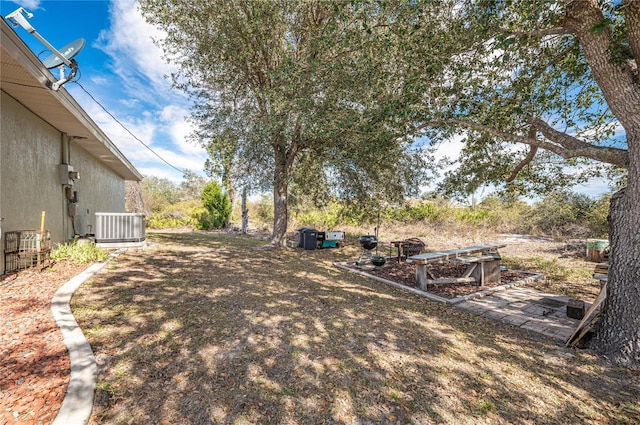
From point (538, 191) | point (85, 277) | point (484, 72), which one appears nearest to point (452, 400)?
point (484, 72)

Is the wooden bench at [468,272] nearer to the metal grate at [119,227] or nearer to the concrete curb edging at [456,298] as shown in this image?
the concrete curb edging at [456,298]

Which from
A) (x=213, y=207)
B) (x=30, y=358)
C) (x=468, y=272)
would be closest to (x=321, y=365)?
(x=30, y=358)

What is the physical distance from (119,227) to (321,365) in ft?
29.2

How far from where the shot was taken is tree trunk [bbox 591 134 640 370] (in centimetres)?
317

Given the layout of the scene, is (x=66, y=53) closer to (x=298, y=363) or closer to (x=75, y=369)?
(x=75, y=369)

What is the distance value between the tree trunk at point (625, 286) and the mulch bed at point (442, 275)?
238 cm

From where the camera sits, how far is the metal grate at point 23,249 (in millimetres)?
5227

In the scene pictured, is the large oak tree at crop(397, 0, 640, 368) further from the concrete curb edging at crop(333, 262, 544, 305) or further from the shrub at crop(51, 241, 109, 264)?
the shrub at crop(51, 241, 109, 264)

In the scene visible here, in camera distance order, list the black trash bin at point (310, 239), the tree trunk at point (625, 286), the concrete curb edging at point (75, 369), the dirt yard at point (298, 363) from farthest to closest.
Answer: the black trash bin at point (310, 239), the tree trunk at point (625, 286), the dirt yard at point (298, 363), the concrete curb edging at point (75, 369)

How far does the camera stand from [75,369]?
243 centimetres

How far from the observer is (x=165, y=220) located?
2100 cm

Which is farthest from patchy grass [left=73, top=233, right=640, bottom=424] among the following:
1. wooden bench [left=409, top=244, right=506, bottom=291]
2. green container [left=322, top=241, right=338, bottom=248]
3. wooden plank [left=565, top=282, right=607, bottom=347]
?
green container [left=322, top=241, right=338, bottom=248]

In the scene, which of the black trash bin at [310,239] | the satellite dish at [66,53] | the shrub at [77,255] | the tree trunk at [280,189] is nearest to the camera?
the satellite dish at [66,53]

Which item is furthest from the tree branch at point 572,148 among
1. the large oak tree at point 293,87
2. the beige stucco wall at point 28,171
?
the beige stucco wall at point 28,171
